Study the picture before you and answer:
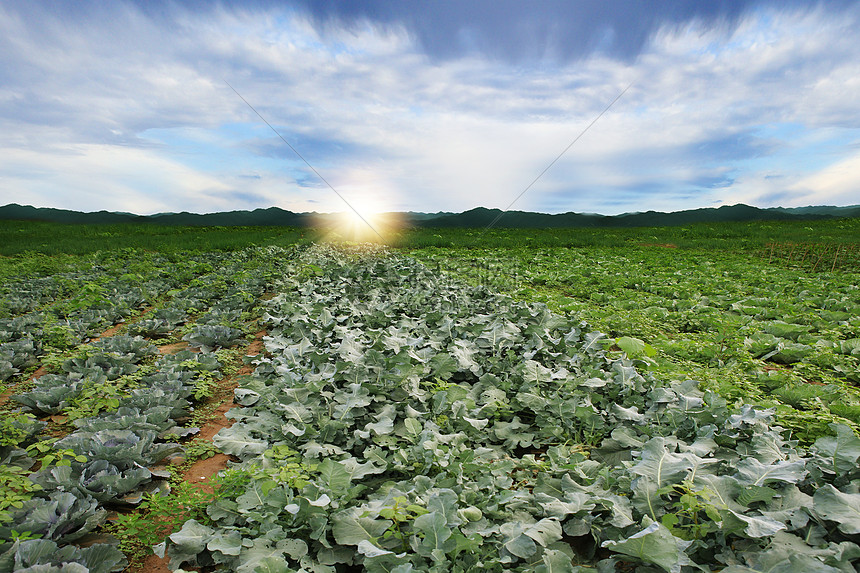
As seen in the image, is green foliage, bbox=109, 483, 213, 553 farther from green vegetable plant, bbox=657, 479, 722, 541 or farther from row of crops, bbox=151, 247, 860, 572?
green vegetable plant, bbox=657, 479, 722, 541

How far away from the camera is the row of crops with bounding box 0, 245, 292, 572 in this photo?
2570 mm

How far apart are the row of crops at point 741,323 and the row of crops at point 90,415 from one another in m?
4.88

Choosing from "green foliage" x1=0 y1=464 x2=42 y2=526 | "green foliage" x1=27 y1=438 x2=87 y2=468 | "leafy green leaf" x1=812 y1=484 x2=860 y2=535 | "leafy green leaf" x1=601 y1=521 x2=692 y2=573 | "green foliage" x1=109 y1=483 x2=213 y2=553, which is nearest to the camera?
"leafy green leaf" x1=601 y1=521 x2=692 y2=573

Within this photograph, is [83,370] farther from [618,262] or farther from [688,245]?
[688,245]

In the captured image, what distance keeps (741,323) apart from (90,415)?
8.89 m

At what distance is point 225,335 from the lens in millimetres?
6562

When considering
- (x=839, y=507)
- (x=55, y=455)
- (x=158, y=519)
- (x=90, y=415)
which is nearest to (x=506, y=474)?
(x=839, y=507)

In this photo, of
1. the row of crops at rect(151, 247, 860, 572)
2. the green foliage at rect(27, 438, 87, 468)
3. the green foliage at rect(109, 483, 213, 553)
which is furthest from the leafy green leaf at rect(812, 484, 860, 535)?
the green foliage at rect(27, 438, 87, 468)

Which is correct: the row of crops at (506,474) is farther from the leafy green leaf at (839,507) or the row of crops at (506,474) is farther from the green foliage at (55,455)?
the green foliage at (55,455)

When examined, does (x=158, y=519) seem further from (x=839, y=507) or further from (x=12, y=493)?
(x=839, y=507)

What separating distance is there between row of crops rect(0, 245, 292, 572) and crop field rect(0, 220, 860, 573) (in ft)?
0.07

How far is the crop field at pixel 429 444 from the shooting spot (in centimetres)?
233

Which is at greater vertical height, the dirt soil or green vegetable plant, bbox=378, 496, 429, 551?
green vegetable plant, bbox=378, 496, 429, 551

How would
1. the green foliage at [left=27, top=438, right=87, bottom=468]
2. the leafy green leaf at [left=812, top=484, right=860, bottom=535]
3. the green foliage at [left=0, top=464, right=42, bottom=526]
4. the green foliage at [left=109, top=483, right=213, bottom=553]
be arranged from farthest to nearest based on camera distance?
the green foliage at [left=27, top=438, right=87, bottom=468], the green foliage at [left=109, top=483, right=213, bottom=553], the green foliage at [left=0, top=464, right=42, bottom=526], the leafy green leaf at [left=812, top=484, right=860, bottom=535]
